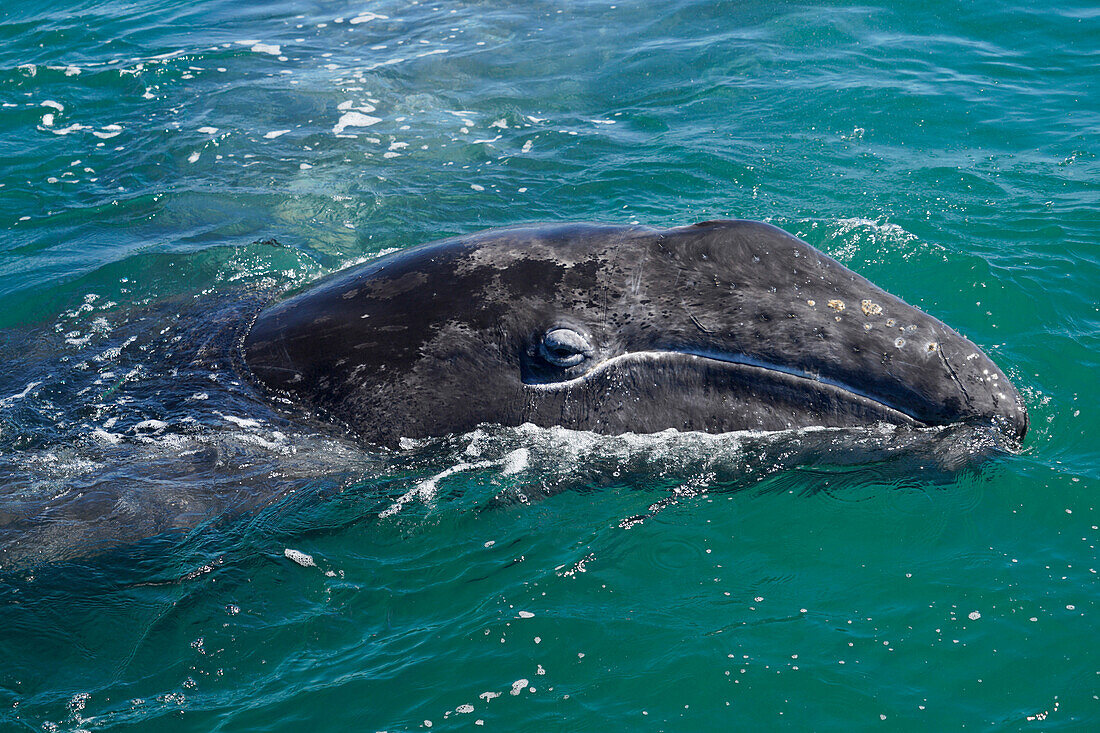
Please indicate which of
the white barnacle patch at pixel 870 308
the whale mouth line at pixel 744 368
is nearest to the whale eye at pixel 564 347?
the whale mouth line at pixel 744 368

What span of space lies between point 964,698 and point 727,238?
392 centimetres

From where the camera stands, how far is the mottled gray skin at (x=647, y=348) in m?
7.26

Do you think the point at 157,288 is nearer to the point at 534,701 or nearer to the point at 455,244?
the point at 455,244

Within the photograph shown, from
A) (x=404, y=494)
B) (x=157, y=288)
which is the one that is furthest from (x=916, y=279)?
(x=157, y=288)

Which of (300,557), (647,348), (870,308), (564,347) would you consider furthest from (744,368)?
(300,557)

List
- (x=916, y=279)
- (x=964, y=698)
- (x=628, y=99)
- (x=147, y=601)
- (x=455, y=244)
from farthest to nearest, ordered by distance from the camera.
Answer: (x=628, y=99) < (x=916, y=279) < (x=455, y=244) < (x=147, y=601) < (x=964, y=698)

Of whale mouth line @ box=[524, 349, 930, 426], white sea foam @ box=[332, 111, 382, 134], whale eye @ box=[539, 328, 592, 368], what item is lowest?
whale mouth line @ box=[524, 349, 930, 426]

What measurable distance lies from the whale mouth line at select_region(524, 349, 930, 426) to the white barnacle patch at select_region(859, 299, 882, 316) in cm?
67

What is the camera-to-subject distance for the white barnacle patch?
24.3 ft

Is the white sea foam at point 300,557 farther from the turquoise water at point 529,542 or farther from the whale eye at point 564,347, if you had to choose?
the whale eye at point 564,347

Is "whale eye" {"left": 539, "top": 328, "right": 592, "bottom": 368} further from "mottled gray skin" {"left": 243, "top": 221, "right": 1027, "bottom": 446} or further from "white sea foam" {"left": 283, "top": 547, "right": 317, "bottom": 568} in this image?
"white sea foam" {"left": 283, "top": 547, "right": 317, "bottom": 568}

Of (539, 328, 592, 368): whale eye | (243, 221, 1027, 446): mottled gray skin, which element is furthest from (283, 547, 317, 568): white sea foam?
(539, 328, 592, 368): whale eye

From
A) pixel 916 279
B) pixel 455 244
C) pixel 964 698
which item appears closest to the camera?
pixel 964 698

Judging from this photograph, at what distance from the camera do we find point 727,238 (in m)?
7.65
